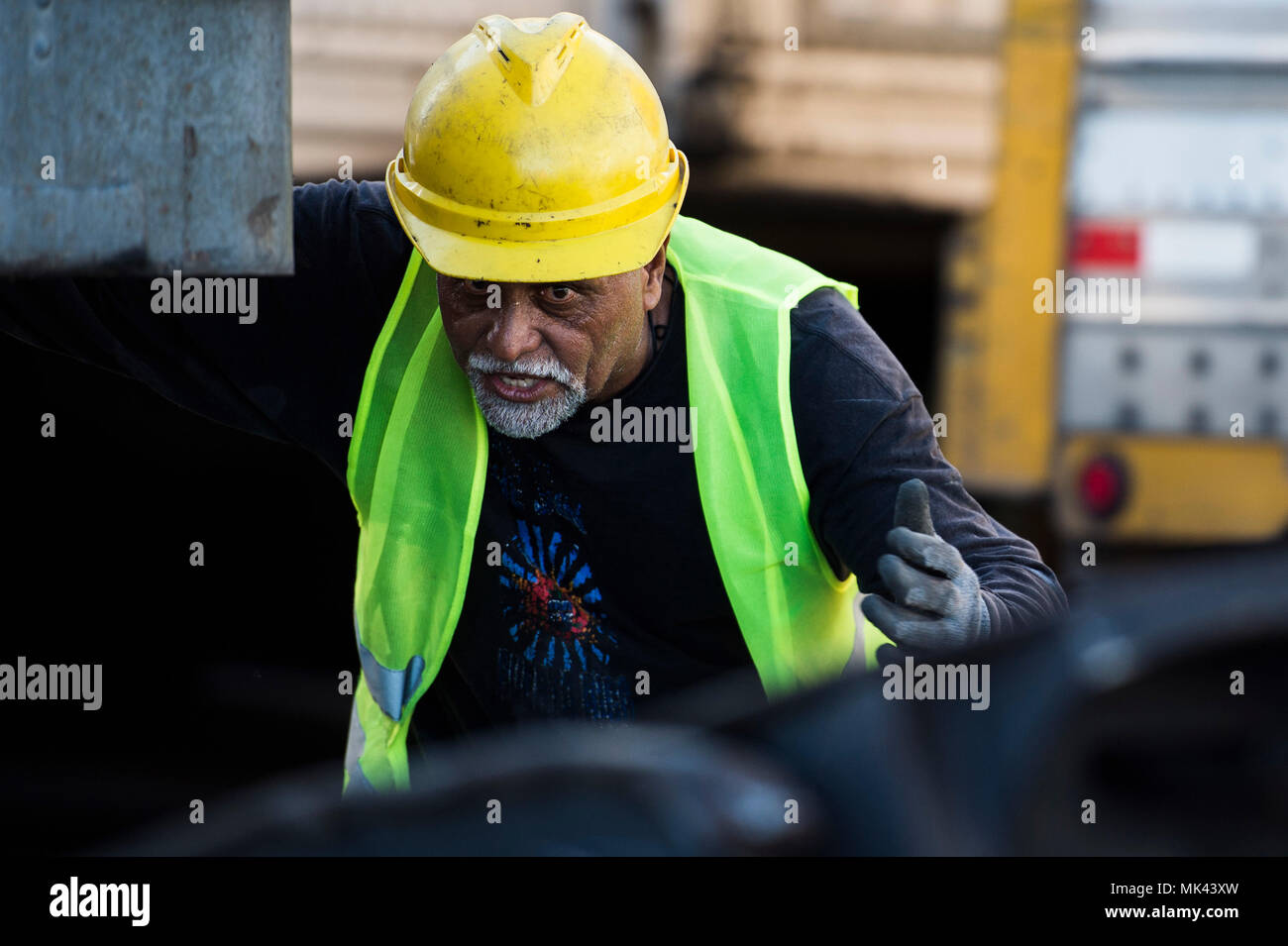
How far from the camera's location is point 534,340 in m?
2.95

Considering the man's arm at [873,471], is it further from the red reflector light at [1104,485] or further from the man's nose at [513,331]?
the red reflector light at [1104,485]

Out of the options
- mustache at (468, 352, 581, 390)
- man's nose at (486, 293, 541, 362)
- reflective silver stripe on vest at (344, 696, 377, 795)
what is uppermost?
man's nose at (486, 293, 541, 362)

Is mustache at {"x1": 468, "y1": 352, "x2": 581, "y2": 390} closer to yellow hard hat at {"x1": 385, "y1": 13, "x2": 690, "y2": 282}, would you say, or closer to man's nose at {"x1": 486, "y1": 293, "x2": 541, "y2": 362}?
man's nose at {"x1": 486, "y1": 293, "x2": 541, "y2": 362}

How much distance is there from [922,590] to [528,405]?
2.33 ft

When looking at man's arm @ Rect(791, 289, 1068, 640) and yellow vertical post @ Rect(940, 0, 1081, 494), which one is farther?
yellow vertical post @ Rect(940, 0, 1081, 494)

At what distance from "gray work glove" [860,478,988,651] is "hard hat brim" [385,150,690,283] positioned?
0.59m

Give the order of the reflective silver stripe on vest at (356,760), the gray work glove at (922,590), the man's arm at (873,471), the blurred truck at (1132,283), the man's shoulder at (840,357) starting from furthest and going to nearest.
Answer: the blurred truck at (1132,283), the reflective silver stripe on vest at (356,760), the man's shoulder at (840,357), the man's arm at (873,471), the gray work glove at (922,590)

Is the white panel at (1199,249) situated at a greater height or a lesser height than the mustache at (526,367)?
greater

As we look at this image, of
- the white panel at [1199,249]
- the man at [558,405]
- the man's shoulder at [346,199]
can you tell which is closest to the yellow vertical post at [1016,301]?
the white panel at [1199,249]

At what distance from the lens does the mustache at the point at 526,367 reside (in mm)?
2932

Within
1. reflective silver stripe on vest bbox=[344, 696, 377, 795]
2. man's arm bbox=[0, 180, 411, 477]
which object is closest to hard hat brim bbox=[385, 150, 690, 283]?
man's arm bbox=[0, 180, 411, 477]

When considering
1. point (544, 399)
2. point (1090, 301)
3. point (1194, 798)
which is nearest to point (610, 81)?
point (544, 399)

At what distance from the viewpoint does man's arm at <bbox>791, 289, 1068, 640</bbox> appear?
9.42 feet
